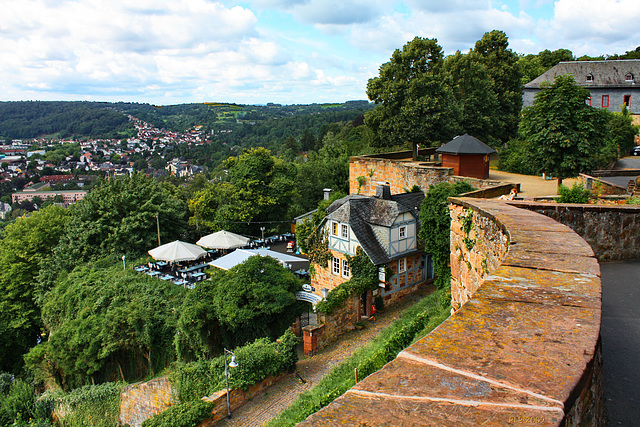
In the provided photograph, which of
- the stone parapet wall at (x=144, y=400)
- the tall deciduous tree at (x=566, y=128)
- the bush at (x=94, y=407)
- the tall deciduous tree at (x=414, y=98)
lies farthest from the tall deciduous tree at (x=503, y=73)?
the bush at (x=94, y=407)

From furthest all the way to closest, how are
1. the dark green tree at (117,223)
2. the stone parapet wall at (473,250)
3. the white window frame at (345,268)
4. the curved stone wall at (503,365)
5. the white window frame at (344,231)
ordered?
1. the dark green tree at (117,223)
2. the white window frame at (345,268)
3. the white window frame at (344,231)
4. the stone parapet wall at (473,250)
5. the curved stone wall at (503,365)

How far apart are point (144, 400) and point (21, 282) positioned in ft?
66.0

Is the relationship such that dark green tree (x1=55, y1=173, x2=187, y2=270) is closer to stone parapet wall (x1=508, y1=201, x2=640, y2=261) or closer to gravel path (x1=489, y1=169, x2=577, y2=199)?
gravel path (x1=489, y1=169, x2=577, y2=199)

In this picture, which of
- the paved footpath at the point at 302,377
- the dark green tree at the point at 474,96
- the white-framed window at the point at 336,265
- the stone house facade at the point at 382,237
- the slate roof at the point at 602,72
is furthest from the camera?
the slate roof at the point at 602,72

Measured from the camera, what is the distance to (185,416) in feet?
44.9

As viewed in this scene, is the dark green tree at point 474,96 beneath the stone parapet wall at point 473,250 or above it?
above

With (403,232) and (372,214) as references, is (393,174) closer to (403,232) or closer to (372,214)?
(372,214)

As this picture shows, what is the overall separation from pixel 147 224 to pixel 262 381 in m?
22.5

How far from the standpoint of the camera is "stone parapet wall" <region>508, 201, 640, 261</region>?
21.6ft

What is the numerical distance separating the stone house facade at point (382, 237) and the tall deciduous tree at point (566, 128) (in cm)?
675

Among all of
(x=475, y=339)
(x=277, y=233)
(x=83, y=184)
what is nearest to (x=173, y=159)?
(x=83, y=184)

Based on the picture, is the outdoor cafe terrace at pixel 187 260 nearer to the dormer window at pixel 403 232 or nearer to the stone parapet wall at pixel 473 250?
the dormer window at pixel 403 232

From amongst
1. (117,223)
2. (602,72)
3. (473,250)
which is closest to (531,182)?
(473,250)

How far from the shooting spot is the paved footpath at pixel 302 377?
14648 mm
